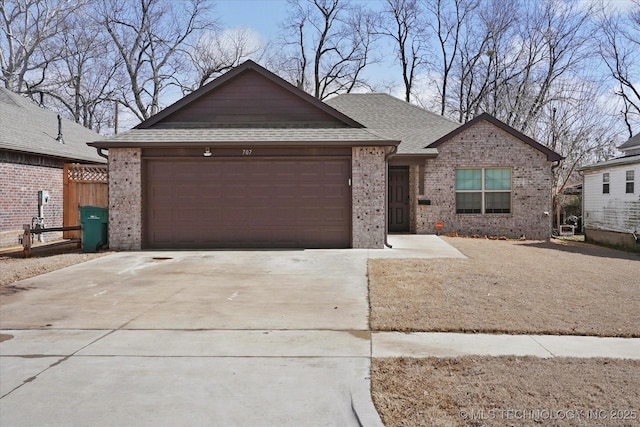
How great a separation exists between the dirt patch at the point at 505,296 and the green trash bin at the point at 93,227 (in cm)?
732

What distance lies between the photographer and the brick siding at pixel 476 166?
1722cm

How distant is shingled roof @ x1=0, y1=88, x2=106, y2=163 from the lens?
1477 centimetres

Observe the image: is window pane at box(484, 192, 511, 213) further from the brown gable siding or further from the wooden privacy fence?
the wooden privacy fence

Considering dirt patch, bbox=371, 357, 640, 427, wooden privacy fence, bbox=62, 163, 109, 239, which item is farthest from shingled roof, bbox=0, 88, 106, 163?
dirt patch, bbox=371, 357, 640, 427

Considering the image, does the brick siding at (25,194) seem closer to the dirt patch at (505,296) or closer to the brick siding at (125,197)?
the brick siding at (125,197)

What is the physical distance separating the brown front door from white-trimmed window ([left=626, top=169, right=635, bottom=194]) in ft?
25.0

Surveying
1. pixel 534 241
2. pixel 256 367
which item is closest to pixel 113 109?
pixel 534 241

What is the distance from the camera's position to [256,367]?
15.4 feet

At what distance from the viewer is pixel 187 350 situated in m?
5.19

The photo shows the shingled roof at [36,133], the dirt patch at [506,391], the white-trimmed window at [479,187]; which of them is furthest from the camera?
the white-trimmed window at [479,187]

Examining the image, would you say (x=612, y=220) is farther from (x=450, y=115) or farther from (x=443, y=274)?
(x=450, y=115)

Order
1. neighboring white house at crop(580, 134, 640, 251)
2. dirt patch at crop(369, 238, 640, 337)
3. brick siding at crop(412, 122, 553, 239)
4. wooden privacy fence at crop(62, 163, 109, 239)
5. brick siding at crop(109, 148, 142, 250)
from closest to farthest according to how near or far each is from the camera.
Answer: dirt patch at crop(369, 238, 640, 337)
brick siding at crop(109, 148, 142, 250)
wooden privacy fence at crop(62, 163, 109, 239)
neighboring white house at crop(580, 134, 640, 251)
brick siding at crop(412, 122, 553, 239)

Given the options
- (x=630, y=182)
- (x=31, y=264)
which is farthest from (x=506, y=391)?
(x=630, y=182)

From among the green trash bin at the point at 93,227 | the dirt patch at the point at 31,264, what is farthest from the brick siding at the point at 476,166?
the dirt patch at the point at 31,264
